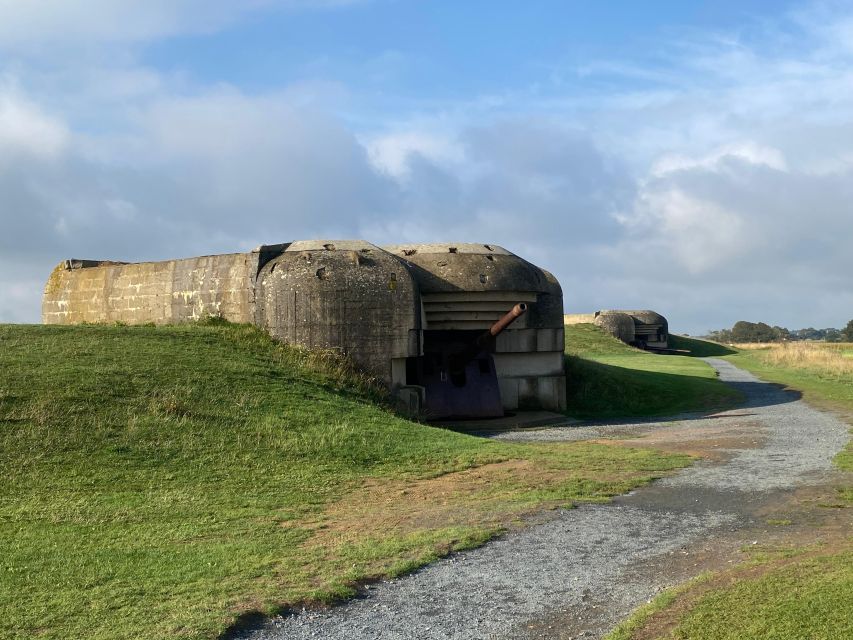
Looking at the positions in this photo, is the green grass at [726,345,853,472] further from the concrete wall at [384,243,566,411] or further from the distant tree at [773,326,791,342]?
the distant tree at [773,326,791,342]

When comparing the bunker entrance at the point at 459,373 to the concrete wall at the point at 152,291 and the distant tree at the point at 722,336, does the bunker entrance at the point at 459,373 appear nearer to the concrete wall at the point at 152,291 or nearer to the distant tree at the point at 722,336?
the concrete wall at the point at 152,291

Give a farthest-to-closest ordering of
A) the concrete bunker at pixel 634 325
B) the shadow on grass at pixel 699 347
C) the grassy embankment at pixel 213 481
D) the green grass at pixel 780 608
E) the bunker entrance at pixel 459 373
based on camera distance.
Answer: the shadow on grass at pixel 699 347 → the concrete bunker at pixel 634 325 → the bunker entrance at pixel 459 373 → the grassy embankment at pixel 213 481 → the green grass at pixel 780 608

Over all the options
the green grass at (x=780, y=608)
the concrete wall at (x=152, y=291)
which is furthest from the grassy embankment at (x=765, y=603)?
the concrete wall at (x=152, y=291)

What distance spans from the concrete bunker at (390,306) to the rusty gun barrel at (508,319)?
32 millimetres

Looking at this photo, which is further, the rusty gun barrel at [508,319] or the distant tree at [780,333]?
the distant tree at [780,333]

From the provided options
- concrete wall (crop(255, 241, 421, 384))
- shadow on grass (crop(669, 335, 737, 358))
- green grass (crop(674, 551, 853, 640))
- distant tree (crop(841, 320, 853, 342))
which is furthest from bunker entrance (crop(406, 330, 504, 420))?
distant tree (crop(841, 320, 853, 342))

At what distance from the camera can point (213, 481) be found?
1081 centimetres

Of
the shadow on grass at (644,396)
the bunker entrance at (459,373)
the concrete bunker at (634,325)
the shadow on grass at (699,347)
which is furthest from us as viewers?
the shadow on grass at (699,347)

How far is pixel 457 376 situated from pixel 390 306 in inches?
129

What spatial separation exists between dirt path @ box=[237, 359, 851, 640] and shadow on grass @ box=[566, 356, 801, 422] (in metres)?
8.97

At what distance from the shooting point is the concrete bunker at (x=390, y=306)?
1791 centimetres

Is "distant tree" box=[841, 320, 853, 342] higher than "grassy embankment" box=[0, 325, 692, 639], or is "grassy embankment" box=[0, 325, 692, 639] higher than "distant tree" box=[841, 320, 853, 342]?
"distant tree" box=[841, 320, 853, 342]

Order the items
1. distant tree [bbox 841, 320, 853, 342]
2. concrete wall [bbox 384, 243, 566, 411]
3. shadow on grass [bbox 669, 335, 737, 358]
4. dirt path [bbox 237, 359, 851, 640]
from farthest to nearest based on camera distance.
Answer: distant tree [bbox 841, 320, 853, 342] → shadow on grass [bbox 669, 335, 737, 358] → concrete wall [bbox 384, 243, 566, 411] → dirt path [bbox 237, 359, 851, 640]

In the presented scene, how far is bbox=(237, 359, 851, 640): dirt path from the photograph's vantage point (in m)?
5.93
